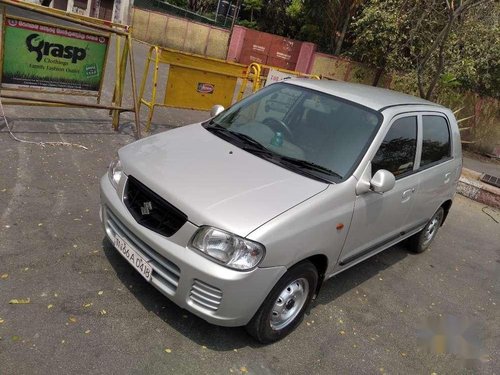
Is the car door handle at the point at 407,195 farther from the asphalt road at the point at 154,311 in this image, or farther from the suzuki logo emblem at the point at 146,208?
the suzuki logo emblem at the point at 146,208

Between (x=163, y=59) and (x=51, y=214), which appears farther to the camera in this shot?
(x=163, y=59)

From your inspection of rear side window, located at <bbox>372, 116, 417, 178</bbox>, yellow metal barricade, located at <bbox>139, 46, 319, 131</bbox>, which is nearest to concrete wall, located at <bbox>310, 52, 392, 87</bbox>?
yellow metal barricade, located at <bbox>139, 46, 319, 131</bbox>

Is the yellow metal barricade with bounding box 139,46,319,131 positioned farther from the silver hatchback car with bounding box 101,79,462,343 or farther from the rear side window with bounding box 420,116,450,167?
the rear side window with bounding box 420,116,450,167

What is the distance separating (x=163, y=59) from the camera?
698cm

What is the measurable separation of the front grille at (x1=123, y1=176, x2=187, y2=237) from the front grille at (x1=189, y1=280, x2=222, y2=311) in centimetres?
38

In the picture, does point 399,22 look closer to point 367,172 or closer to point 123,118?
point 123,118

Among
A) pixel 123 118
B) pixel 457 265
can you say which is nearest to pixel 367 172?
pixel 457 265

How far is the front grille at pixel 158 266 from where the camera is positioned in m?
2.98

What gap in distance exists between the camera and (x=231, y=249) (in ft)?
9.34

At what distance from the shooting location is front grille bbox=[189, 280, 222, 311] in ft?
9.38

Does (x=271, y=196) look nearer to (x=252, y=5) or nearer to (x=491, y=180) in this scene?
(x=491, y=180)

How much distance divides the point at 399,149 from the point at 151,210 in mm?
2212

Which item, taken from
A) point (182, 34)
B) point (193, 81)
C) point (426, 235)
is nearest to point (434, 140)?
point (426, 235)

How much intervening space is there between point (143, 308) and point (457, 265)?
13.0 feet
